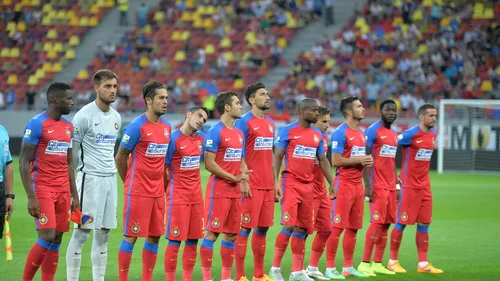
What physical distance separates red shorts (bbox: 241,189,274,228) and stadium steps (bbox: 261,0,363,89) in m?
26.6

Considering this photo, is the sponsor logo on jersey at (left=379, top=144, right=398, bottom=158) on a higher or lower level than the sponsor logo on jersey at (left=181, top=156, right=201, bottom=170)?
higher

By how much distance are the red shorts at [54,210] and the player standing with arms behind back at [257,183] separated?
7.50ft

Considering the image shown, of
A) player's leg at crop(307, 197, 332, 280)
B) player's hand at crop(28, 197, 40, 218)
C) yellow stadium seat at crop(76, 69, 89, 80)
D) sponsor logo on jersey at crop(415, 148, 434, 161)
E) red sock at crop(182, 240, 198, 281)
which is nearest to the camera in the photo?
player's hand at crop(28, 197, 40, 218)

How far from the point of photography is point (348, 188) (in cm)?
1155

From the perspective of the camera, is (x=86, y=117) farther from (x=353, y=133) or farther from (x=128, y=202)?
(x=353, y=133)

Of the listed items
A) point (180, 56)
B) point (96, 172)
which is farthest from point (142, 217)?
point (180, 56)

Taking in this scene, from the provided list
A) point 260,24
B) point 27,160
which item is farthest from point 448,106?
point 27,160

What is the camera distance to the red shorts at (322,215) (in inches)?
444

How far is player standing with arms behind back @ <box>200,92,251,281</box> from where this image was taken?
10.0 m

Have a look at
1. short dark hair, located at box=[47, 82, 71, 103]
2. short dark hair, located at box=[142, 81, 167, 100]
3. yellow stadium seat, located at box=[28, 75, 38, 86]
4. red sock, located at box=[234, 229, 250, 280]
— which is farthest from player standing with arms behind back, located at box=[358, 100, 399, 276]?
yellow stadium seat, located at box=[28, 75, 38, 86]

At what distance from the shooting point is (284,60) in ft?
123

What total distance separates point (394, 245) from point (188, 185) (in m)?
3.68

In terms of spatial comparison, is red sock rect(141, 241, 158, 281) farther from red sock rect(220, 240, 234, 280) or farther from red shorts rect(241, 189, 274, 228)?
red shorts rect(241, 189, 274, 228)

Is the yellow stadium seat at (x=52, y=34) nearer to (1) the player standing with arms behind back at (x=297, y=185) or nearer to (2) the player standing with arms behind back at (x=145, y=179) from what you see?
(1) the player standing with arms behind back at (x=297, y=185)
